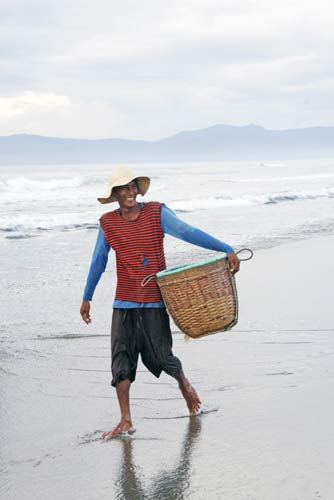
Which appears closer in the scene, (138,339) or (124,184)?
(124,184)

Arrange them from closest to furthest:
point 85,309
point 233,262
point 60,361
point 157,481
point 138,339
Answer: point 157,481, point 233,262, point 138,339, point 85,309, point 60,361

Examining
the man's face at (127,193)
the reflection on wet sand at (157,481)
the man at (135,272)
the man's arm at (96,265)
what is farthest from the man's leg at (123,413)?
the man's face at (127,193)

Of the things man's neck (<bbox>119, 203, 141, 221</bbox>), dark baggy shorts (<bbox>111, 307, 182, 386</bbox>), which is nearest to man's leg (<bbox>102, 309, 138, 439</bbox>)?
dark baggy shorts (<bbox>111, 307, 182, 386</bbox>)

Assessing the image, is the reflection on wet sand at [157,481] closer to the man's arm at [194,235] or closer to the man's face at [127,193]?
the man's arm at [194,235]

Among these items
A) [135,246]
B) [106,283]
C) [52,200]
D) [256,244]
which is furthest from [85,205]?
[135,246]

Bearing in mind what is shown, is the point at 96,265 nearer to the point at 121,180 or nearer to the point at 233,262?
the point at 121,180

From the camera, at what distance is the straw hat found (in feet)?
15.1

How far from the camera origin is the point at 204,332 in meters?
4.68

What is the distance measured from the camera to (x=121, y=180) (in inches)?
181

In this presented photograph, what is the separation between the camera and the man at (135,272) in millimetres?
4688

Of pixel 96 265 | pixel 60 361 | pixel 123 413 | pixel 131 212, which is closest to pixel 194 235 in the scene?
pixel 131 212

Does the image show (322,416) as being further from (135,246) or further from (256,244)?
(256,244)

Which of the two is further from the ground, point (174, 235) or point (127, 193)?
point (127, 193)

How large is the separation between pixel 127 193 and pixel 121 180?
3.6 inches
